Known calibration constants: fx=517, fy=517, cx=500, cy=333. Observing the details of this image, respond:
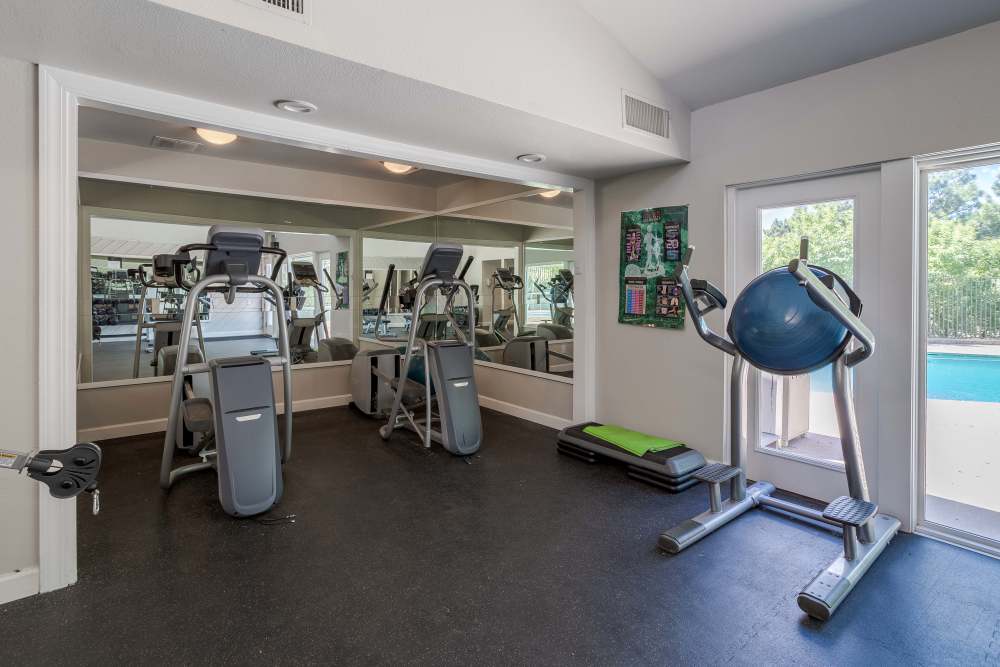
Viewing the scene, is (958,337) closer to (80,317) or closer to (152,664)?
(152,664)

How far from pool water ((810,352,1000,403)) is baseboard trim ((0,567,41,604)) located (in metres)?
3.70

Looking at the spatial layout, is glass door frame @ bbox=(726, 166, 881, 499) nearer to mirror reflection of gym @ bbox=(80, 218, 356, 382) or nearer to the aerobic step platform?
the aerobic step platform

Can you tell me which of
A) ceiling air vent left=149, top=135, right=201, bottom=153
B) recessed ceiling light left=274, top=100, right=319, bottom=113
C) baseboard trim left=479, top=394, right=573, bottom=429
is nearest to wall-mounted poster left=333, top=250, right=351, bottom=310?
ceiling air vent left=149, top=135, right=201, bottom=153

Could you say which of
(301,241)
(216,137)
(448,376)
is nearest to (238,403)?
(448,376)

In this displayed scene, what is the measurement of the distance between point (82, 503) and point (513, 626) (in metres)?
2.52

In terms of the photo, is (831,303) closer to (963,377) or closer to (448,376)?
(963,377)

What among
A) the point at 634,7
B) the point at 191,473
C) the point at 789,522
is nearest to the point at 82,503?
the point at 191,473

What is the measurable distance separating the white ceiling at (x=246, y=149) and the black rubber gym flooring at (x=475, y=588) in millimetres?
2310

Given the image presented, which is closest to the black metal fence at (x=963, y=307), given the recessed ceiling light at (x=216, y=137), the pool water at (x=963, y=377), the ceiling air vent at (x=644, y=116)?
the pool water at (x=963, y=377)

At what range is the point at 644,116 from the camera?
3232 mm

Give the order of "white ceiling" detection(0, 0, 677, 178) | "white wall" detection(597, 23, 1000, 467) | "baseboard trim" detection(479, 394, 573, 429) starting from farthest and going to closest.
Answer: "baseboard trim" detection(479, 394, 573, 429) < "white wall" detection(597, 23, 1000, 467) < "white ceiling" detection(0, 0, 677, 178)

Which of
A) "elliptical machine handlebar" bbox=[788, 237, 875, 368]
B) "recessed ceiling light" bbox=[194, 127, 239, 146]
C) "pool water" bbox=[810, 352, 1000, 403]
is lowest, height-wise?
"pool water" bbox=[810, 352, 1000, 403]

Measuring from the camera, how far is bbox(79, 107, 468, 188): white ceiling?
3660mm

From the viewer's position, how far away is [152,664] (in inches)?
67.6
